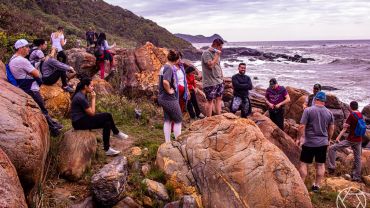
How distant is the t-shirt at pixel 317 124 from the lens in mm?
7250

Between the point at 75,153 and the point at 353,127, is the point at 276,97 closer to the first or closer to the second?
the point at 353,127

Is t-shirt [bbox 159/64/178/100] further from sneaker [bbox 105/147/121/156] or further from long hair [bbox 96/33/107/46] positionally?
long hair [bbox 96/33/107/46]

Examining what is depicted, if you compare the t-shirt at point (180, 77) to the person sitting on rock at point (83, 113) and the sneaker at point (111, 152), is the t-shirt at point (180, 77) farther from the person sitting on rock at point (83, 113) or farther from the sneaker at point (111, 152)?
the sneaker at point (111, 152)

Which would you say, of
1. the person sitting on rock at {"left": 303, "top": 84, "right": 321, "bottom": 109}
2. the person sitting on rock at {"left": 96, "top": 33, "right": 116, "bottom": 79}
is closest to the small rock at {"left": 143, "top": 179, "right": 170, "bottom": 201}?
the person sitting on rock at {"left": 303, "top": 84, "right": 321, "bottom": 109}

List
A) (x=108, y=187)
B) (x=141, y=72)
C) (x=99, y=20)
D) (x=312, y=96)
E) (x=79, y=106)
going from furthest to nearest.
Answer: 1. (x=99, y=20)
2. (x=141, y=72)
3. (x=312, y=96)
4. (x=79, y=106)
5. (x=108, y=187)

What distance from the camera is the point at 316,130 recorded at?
725 cm

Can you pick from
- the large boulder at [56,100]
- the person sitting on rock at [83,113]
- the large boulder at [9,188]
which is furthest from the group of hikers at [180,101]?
the large boulder at [9,188]

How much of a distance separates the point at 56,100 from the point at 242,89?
4.64 meters

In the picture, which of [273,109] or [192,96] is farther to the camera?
[192,96]

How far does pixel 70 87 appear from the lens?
1030 centimetres

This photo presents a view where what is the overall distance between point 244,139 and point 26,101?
3.63 meters

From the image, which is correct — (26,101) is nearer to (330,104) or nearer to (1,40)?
(1,40)

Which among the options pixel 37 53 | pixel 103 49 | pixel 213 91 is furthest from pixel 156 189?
pixel 103 49

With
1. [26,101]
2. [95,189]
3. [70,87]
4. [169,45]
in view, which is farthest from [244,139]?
[169,45]
